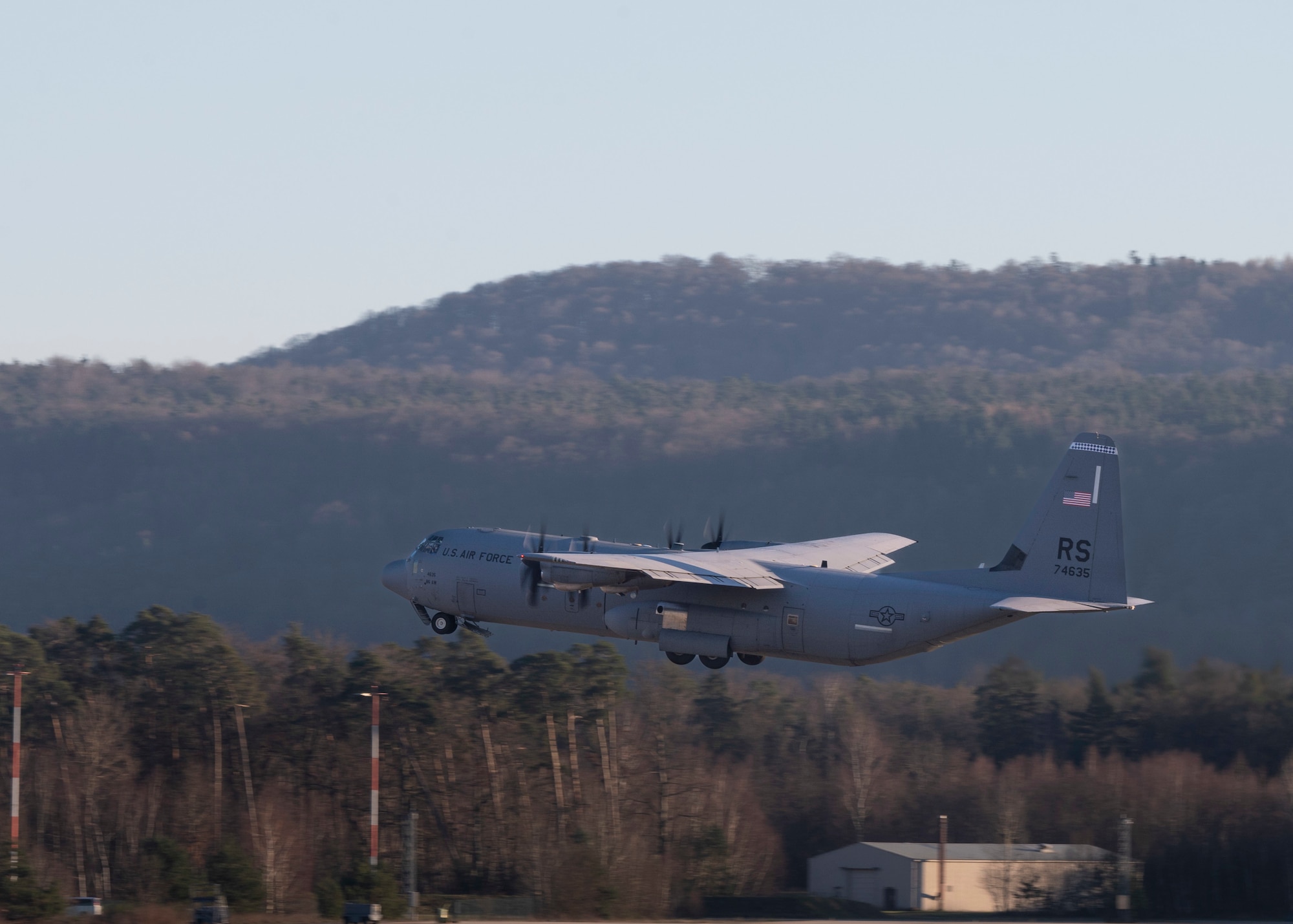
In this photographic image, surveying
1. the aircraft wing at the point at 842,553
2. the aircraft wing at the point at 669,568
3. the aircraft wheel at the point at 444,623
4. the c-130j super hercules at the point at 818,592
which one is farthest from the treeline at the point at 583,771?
the aircraft wing at the point at 669,568

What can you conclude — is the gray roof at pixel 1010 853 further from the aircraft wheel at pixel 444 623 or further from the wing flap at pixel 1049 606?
the wing flap at pixel 1049 606

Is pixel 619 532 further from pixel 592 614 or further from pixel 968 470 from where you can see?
pixel 592 614

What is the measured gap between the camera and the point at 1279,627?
135 m

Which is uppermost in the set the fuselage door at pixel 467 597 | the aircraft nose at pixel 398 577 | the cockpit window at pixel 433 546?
the cockpit window at pixel 433 546

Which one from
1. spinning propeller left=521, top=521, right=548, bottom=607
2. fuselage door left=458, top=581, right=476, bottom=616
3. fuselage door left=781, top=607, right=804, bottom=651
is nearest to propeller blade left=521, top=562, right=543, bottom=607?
spinning propeller left=521, top=521, right=548, bottom=607

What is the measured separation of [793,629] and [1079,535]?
8125mm

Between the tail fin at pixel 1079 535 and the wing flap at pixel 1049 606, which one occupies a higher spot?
the tail fin at pixel 1079 535

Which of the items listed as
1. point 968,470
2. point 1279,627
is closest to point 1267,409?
point 968,470

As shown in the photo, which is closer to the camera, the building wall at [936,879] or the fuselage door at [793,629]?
the fuselage door at [793,629]

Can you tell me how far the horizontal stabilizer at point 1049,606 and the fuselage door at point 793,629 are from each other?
534 centimetres

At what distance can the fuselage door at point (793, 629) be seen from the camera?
44719mm

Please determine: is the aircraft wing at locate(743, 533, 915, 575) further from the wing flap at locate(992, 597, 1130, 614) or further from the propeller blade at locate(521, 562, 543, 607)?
the wing flap at locate(992, 597, 1130, 614)

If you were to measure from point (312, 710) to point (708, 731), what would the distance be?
26.1 meters

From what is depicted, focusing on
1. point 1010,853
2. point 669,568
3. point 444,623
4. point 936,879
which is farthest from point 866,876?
point 669,568
